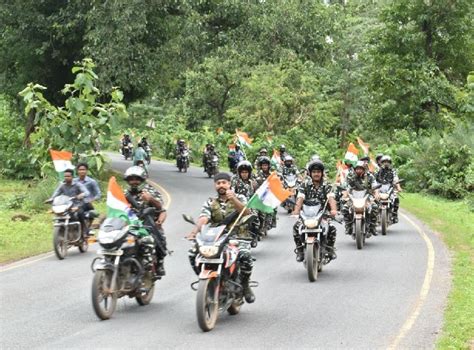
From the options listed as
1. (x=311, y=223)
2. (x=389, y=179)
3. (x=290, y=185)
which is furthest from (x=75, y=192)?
(x=290, y=185)

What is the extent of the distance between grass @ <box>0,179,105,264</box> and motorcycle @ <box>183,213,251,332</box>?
7421 millimetres

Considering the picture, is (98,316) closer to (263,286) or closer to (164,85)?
(263,286)

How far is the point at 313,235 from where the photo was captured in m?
14.6

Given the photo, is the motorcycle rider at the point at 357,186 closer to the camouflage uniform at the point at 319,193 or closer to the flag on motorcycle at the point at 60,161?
the camouflage uniform at the point at 319,193

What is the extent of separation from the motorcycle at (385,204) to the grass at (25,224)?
27.0 ft

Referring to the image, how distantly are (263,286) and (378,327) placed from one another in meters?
3.44

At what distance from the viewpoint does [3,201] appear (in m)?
Answer: 27.8

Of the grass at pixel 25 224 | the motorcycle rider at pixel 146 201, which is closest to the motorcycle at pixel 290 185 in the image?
the grass at pixel 25 224

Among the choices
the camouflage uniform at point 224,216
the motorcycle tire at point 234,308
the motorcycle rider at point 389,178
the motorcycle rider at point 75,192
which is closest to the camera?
the camouflage uniform at point 224,216

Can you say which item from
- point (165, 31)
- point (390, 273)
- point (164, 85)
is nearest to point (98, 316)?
point (390, 273)

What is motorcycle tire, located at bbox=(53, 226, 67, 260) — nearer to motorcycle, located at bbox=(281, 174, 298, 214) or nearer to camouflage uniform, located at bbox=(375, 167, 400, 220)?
camouflage uniform, located at bbox=(375, 167, 400, 220)

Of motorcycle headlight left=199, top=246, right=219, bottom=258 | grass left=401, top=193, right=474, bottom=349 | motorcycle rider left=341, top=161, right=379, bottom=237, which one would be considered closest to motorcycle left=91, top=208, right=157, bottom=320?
motorcycle headlight left=199, top=246, right=219, bottom=258

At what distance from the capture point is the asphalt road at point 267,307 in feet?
33.6

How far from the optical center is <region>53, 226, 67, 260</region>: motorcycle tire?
17.0 meters
